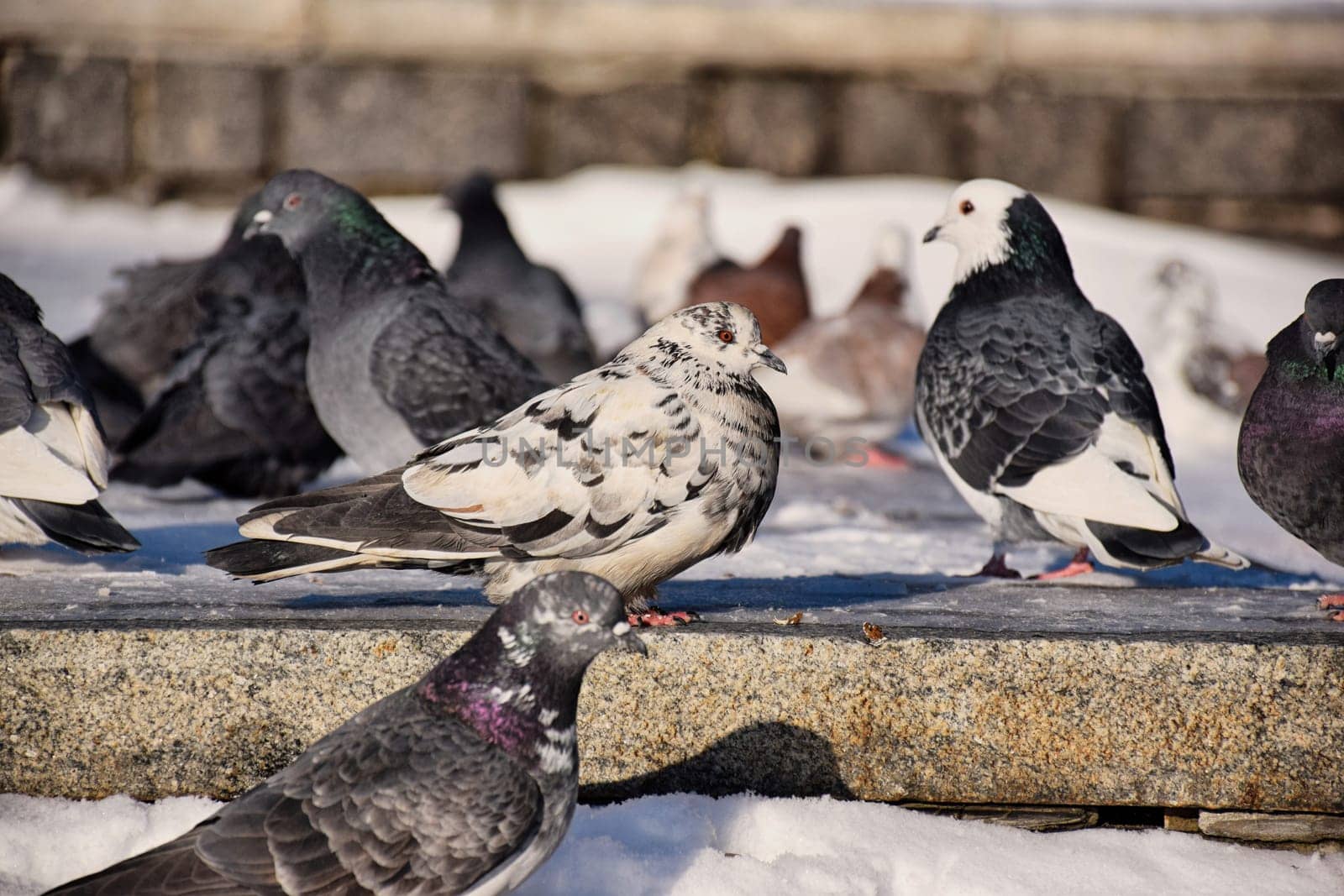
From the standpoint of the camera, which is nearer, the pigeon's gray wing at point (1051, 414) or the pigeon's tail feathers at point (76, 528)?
the pigeon's tail feathers at point (76, 528)

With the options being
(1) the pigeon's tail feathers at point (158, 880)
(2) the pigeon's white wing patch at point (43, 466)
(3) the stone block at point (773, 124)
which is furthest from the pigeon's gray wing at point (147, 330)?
(3) the stone block at point (773, 124)

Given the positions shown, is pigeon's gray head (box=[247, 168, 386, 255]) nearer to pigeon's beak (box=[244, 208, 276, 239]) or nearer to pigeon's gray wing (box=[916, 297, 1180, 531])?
pigeon's beak (box=[244, 208, 276, 239])

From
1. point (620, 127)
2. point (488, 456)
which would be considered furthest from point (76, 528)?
point (620, 127)

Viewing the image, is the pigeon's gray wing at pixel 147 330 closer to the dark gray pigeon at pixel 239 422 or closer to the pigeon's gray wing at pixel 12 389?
the dark gray pigeon at pixel 239 422

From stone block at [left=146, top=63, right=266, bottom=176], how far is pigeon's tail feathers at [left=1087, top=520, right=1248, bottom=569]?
312 inches

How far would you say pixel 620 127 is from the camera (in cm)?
1059

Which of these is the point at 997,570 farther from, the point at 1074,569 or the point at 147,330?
the point at 147,330

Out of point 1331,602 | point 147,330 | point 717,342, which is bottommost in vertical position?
Result: point 147,330

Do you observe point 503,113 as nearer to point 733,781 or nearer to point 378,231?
point 378,231

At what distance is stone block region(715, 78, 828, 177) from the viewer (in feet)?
34.7

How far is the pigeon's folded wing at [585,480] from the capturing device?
3150 mm

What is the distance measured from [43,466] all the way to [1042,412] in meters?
2.54

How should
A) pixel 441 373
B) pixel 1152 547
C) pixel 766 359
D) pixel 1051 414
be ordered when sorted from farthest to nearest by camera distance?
pixel 441 373, pixel 1051 414, pixel 1152 547, pixel 766 359

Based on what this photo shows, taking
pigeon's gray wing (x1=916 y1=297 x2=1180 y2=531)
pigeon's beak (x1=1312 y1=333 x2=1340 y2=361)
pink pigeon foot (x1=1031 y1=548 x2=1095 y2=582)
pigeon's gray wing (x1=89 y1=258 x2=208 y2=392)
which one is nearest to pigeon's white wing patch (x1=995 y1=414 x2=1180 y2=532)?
pigeon's gray wing (x1=916 y1=297 x2=1180 y2=531)
